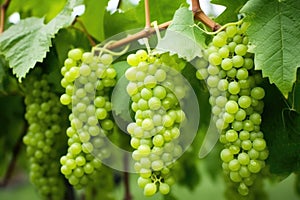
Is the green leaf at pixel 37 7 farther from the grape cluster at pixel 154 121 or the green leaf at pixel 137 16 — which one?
the grape cluster at pixel 154 121

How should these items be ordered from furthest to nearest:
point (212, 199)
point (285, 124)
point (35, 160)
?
point (212, 199) < point (35, 160) < point (285, 124)

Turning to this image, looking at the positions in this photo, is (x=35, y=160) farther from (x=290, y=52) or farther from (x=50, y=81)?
(x=290, y=52)

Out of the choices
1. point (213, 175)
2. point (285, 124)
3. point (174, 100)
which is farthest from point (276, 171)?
point (213, 175)

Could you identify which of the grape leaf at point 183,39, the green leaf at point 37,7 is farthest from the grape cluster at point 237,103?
the green leaf at point 37,7

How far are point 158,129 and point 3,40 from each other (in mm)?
441

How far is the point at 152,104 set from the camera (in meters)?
0.83

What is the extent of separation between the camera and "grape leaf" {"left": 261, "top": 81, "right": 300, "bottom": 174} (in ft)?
3.14

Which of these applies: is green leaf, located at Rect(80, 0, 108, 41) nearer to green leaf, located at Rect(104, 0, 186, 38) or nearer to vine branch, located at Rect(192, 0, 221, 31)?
green leaf, located at Rect(104, 0, 186, 38)

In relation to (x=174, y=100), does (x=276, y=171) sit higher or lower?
lower

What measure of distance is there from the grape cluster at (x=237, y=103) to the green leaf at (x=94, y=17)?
0.43 meters

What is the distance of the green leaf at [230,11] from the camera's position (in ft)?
3.18

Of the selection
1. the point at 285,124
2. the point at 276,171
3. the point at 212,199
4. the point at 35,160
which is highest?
the point at 285,124

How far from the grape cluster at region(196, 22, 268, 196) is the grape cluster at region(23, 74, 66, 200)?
44 cm

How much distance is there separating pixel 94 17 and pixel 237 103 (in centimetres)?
52
